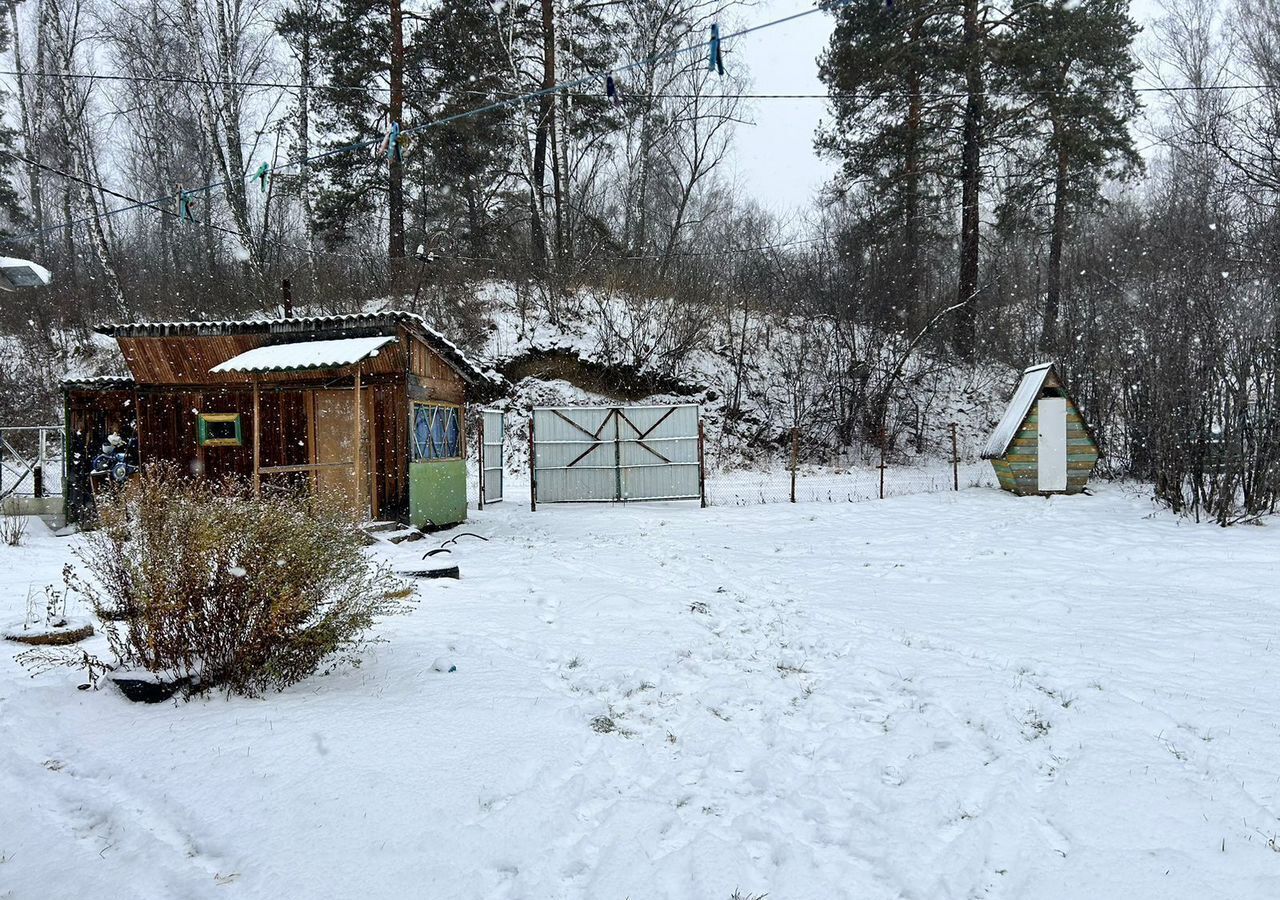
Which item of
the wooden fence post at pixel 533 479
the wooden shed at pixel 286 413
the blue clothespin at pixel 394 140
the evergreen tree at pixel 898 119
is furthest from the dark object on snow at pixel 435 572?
the evergreen tree at pixel 898 119

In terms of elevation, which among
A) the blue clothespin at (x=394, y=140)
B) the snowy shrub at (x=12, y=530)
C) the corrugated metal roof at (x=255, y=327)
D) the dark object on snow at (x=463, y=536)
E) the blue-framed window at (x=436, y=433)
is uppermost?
the blue clothespin at (x=394, y=140)

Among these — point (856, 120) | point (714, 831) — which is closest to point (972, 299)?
point (856, 120)

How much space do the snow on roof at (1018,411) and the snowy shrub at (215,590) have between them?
14002 millimetres

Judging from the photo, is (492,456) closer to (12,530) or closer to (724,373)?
(12,530)

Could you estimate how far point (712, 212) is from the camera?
90.3 ft

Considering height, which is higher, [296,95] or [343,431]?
[296,95]

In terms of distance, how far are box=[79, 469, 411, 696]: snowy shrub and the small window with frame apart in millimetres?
8394

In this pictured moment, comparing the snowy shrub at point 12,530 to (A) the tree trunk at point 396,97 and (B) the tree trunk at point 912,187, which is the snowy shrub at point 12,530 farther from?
(B) the tree trunk at point 912,187

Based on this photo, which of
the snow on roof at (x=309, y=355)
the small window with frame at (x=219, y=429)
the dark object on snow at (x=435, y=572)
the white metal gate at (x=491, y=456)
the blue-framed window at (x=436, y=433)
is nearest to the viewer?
the dark object on snow at (x=435, y=572)

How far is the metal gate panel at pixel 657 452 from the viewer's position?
49.4 feet

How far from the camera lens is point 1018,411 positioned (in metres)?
14.6

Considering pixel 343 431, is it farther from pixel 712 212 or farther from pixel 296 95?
pixel 712 212

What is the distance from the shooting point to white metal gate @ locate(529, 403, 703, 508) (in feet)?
49.0

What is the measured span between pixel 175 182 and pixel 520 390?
575 inches
